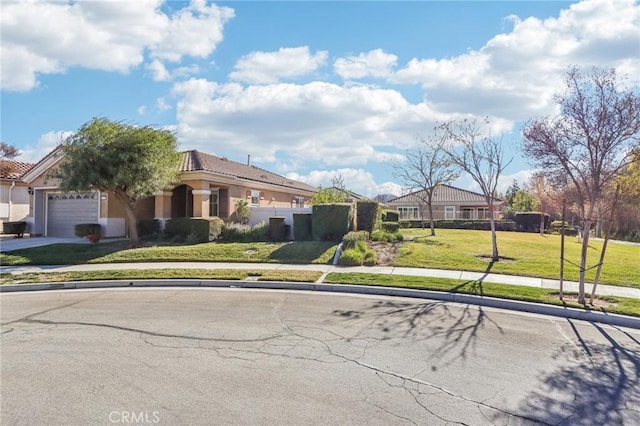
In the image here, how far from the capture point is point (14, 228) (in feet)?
76.3

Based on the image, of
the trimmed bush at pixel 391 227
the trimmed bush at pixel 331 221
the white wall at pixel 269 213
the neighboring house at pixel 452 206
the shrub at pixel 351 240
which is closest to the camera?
the shrub at pixel 351 240

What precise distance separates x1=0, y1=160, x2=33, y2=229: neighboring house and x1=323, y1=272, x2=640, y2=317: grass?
2334cm

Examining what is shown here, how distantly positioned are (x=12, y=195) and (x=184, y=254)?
1730 cm

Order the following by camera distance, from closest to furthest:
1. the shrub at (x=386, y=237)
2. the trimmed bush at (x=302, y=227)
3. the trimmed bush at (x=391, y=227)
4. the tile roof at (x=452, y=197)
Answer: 1. the shrub at (x=386, y=237)
2. the trimmed bush at (x=302, y=227)
3. the trimmed bush at (x=391, y=227)
4. the tile roof at (x=452, y=197)

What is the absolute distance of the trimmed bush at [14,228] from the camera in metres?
23.2

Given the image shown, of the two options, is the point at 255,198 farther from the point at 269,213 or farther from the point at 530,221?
the point at 530,221

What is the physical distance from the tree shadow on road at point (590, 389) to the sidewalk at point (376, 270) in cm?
474

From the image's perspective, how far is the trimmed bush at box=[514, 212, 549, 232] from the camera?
3314cm

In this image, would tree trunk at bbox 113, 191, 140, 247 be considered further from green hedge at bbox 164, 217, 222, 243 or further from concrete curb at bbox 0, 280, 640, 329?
concrete curb at bbox 0, 280, 640, 329

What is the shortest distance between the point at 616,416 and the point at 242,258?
12921 mm

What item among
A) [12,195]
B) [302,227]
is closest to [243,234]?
[302,227]
